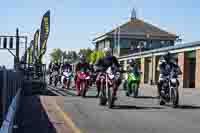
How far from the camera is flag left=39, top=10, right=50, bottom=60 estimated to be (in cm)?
3275

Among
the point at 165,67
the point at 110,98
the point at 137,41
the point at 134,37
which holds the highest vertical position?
the point at 134,37

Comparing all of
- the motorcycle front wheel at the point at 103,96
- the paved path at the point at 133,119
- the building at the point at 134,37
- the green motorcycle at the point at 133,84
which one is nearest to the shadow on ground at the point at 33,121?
the paved path at the point at 133,119

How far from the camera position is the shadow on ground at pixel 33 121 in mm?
10055

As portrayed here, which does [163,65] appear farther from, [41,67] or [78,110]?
[41,67]

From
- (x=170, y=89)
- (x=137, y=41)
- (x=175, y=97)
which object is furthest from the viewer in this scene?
(x=137, y=41)

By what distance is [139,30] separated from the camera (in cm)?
10731

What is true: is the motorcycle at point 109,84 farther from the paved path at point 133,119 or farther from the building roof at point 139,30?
the building roof at point 139,30

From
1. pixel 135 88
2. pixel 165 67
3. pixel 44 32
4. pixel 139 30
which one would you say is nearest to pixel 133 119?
pixel 165 67

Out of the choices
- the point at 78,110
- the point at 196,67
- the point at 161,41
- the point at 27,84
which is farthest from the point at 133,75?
the point at 161,41

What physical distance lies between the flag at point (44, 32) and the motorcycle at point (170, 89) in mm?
17445

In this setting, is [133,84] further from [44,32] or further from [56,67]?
[44,32]

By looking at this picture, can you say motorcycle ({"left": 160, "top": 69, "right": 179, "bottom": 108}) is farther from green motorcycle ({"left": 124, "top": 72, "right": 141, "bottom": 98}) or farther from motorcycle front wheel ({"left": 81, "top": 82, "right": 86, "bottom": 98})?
green motorcycle ({"left": 124, "top": 72, "right": 141, "bottom": 98})

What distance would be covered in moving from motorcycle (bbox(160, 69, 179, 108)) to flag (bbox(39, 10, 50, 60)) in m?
17.4

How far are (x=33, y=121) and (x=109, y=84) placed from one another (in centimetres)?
394
